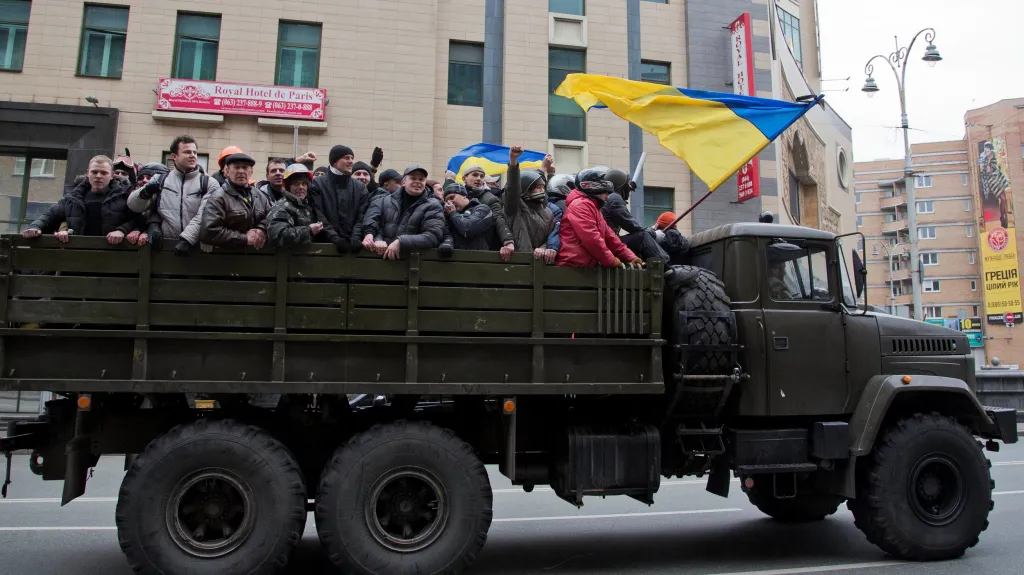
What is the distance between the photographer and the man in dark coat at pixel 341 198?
544 cm

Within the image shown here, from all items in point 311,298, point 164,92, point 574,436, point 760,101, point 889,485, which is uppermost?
point 164,92

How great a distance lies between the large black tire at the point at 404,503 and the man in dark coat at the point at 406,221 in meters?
1.24

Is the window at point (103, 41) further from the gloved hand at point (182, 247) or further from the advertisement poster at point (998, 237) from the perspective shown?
the advertisement poster at point (998, 237)

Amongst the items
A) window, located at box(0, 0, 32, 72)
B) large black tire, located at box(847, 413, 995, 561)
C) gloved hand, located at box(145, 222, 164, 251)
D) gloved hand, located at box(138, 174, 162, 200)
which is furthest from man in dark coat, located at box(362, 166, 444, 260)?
window, located at box(0, 0, 32, 72)

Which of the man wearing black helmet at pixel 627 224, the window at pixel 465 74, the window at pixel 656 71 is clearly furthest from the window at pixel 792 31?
the man wearing black helmet at pixel 627 224

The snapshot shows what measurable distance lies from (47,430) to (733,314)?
16.6ft

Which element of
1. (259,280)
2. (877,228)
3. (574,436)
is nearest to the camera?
(259,280)

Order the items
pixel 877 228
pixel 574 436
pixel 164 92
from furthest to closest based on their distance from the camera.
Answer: pixel 877 228
pixel 164 92
pixel 574 436

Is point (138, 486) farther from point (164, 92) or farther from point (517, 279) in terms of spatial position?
point (164, 92)

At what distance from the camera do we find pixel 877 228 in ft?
253

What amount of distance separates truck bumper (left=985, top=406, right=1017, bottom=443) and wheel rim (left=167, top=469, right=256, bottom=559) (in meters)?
5.93

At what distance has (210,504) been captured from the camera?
471 cm

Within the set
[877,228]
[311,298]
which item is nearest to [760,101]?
[311,298]

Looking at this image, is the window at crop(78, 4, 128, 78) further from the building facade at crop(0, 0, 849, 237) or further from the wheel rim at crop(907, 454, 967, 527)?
the wheel rim at crop(907, 454, 967, 527)
